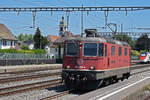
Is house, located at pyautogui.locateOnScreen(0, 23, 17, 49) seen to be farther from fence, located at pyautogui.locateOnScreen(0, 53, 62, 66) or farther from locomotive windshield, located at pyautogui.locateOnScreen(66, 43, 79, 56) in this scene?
locomotive windshield, located at pyautogui.locateOnScreen(66, 43, 79, 56)

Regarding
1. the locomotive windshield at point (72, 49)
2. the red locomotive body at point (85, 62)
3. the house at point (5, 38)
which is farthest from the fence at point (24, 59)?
the house at point (5, 38)

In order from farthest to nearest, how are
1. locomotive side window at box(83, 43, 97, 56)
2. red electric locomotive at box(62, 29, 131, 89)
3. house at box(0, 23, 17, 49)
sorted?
house at box(0, 23, 17, 49) < locomotive side window at box(83, 43, 97, 56) < red electric locomotive at box(62, 29, 131, 89)

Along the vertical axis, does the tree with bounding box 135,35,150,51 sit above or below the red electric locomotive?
above

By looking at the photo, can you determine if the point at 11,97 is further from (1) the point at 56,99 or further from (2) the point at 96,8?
(2) the point at 96,8

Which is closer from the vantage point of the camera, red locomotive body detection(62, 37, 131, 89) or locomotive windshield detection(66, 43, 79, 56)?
red locomotive body detection(62, 37, 131, 89)

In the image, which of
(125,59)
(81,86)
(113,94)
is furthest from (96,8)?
(113,94)

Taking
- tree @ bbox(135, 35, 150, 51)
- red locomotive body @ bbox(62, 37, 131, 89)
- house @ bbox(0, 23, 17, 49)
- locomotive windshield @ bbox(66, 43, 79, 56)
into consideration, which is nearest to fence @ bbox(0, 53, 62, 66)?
locomotive windshield @ bbox(66, 43, 79, 56)

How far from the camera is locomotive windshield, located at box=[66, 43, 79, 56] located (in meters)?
15.5

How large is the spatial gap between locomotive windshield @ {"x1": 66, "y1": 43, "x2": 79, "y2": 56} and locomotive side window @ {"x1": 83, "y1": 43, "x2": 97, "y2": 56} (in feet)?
1.46

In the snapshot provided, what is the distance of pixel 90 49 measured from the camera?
50.6 ft

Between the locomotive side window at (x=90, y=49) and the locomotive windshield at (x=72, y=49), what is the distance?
0.44 metres

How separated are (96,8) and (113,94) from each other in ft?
51.3

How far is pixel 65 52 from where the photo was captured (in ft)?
52.0

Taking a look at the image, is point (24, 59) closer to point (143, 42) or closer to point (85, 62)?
point (85, 62)
